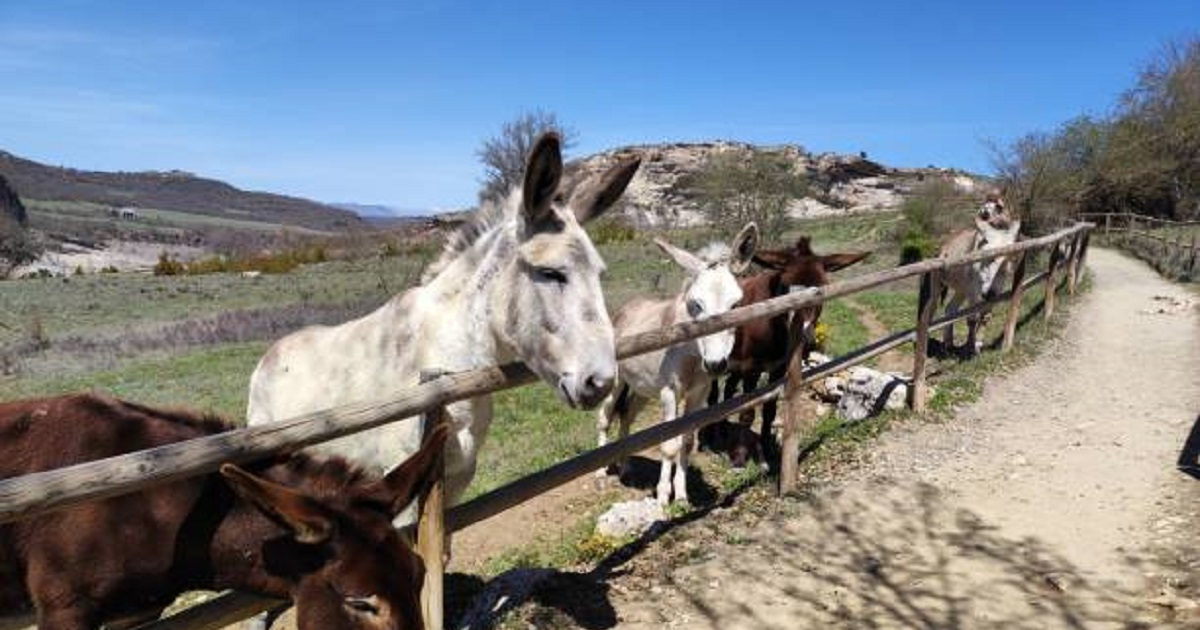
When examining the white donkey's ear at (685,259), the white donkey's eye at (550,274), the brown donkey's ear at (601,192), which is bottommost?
the white donkey's ear at (685,259)

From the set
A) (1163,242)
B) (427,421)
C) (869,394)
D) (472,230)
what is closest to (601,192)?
(472,230)

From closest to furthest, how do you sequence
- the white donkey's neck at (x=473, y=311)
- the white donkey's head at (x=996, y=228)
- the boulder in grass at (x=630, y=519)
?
the white donkey's neck at (x=473, y=311) < the boulder in grass at (x=630, y=519) < the white donkey's head at (x=996, y=228)

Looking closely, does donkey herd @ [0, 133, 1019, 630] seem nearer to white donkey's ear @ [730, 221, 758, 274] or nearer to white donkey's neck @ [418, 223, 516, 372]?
white donkey's neck @ [418, 223, 516, 372]

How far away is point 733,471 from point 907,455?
4.90 feet

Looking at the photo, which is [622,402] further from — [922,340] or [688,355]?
[922,340]

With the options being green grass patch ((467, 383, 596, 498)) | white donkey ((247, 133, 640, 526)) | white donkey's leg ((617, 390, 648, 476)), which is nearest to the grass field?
green grass patch ((467, 383, 596, 498))

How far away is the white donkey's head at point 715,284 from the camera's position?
5504mm

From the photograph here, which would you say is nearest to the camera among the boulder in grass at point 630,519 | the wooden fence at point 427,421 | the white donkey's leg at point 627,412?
the wooden fence at point 427,421

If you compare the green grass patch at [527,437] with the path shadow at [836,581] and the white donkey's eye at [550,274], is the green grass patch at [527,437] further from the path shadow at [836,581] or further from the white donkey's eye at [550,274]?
the white donkey's eye at [550,274]

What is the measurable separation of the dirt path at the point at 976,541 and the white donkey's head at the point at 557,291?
1.68 meters

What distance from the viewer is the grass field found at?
10.5 meters

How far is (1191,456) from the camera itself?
238 inches

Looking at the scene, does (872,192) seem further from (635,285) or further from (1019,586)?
(1019,586)

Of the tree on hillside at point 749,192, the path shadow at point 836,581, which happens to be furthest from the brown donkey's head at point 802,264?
the tree on hillside at point 749,192
